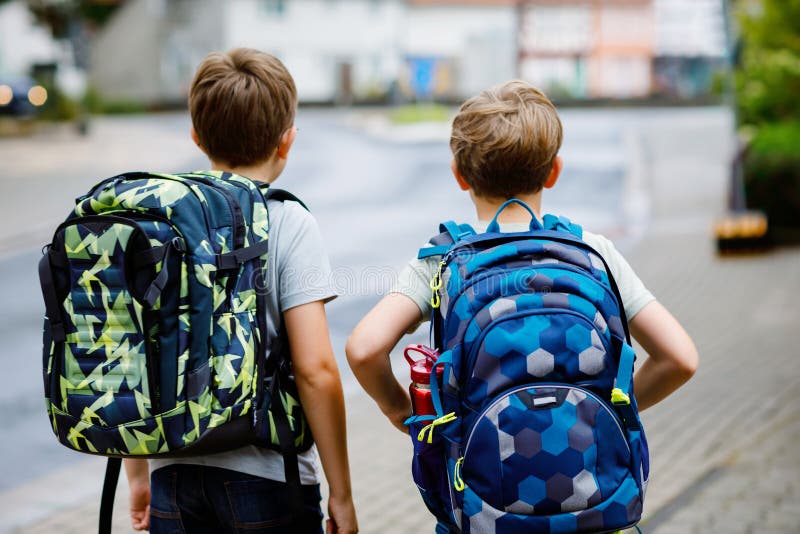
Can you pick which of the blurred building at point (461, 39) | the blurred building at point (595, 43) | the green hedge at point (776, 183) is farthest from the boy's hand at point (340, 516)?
the blurred building at point (595, 43)

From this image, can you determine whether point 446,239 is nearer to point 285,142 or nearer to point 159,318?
point 285,142

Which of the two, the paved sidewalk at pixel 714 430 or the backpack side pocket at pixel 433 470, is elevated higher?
the backpack side pocket at pixel 433 470

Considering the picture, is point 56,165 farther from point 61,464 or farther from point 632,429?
point 632,429

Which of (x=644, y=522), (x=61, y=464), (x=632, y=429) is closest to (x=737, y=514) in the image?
(x=644, y=522)

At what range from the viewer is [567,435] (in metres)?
2.06

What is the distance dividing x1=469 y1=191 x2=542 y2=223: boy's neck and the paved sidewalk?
2707mm

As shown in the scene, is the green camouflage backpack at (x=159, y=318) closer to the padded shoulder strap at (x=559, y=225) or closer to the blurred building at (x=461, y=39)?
the padded shoulder strap at (x=559, y=225)

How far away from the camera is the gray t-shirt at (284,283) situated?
91.7 inches

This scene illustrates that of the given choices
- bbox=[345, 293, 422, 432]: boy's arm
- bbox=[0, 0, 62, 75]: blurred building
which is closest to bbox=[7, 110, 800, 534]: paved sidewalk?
bbox=[345, 293, 422, 432]: boy's arm

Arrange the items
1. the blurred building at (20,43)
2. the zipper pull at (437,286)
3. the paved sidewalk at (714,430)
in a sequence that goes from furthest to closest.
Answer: the blurred building at (20,43) → the paved sidewalk at (714,430) → the zipper pull at (437,286)

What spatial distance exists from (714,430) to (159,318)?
188 inches

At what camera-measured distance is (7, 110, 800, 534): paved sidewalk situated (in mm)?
4770

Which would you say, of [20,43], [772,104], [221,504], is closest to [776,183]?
[772,104]

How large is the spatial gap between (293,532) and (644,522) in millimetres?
2751
